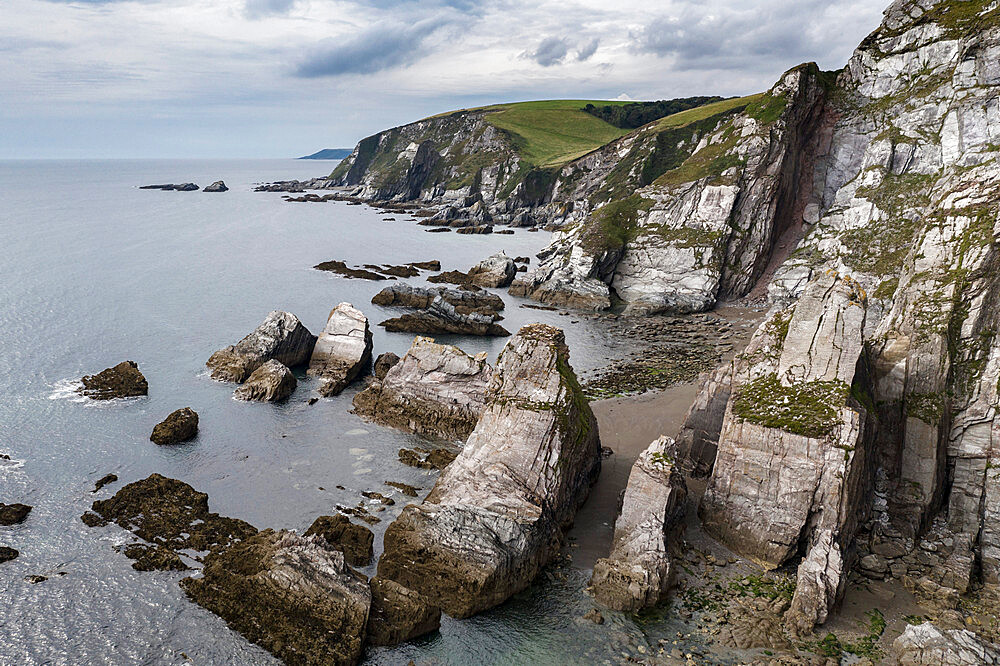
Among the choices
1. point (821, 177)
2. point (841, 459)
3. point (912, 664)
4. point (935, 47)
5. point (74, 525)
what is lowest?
point (74, 525)

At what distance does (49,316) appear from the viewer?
166 feet

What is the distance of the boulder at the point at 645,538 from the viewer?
18316 mm

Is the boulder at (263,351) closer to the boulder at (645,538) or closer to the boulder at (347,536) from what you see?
the boulder at (347,536)

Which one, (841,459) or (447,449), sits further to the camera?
(447,449)

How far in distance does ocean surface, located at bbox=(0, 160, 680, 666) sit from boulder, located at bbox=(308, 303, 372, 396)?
222cm

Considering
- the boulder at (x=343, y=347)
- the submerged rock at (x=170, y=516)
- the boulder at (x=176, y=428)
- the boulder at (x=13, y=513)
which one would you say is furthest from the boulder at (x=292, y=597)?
the boulder at (x=343, y=347)

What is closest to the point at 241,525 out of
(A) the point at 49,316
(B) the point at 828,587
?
(B) the point at 828,587

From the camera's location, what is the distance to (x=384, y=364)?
39.8m

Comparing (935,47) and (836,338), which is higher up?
(935,47)

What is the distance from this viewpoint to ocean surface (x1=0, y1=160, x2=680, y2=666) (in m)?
17.2

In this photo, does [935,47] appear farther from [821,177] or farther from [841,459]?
[841,459]

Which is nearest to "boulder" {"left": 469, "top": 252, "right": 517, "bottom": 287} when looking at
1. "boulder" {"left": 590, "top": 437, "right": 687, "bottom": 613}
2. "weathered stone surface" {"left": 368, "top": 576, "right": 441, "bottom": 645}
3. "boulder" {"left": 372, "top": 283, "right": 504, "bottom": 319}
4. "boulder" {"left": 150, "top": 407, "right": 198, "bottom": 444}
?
"boulder" {"left": 372, "top": 283, "right": 504, "bottom": 319}

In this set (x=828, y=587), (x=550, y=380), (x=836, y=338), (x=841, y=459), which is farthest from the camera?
(x=550, y=380)

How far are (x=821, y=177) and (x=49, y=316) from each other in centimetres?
7099
